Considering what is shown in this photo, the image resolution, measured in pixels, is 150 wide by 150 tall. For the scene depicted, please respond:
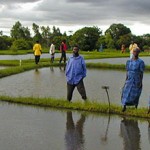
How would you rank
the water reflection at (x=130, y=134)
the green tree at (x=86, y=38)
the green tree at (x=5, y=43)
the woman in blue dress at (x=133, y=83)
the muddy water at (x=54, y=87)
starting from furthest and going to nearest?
the green tree at (x=86, y=38) < the green tree at (x=5, y=43) < the muddy water at (x=54, y=87) < the woman in blue dress at (x=133, y=83) < the water reflection at (x=130, y=134)

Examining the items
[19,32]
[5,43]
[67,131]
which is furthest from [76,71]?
[19,32]

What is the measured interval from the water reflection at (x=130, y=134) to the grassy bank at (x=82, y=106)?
49 centimetres

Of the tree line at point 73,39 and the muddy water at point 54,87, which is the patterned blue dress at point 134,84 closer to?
the muddy water at point 54,87

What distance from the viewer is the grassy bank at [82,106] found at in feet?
34.5

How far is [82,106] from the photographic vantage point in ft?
37.2

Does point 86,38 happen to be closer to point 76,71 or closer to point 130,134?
point 76,71

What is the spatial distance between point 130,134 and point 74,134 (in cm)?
121

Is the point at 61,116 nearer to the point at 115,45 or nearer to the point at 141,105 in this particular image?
the point at 141,105

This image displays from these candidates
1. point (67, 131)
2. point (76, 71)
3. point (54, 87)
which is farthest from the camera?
point (54, 87)

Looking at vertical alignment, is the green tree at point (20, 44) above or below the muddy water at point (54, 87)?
above

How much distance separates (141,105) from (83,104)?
1.82 meters

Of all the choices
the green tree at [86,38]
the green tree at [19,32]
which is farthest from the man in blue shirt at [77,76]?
the green tree at [19,32]

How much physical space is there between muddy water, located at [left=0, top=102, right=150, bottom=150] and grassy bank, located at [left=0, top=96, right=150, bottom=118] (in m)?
0.36

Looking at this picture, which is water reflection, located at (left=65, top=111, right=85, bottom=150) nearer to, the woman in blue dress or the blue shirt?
the woman in blue dress
